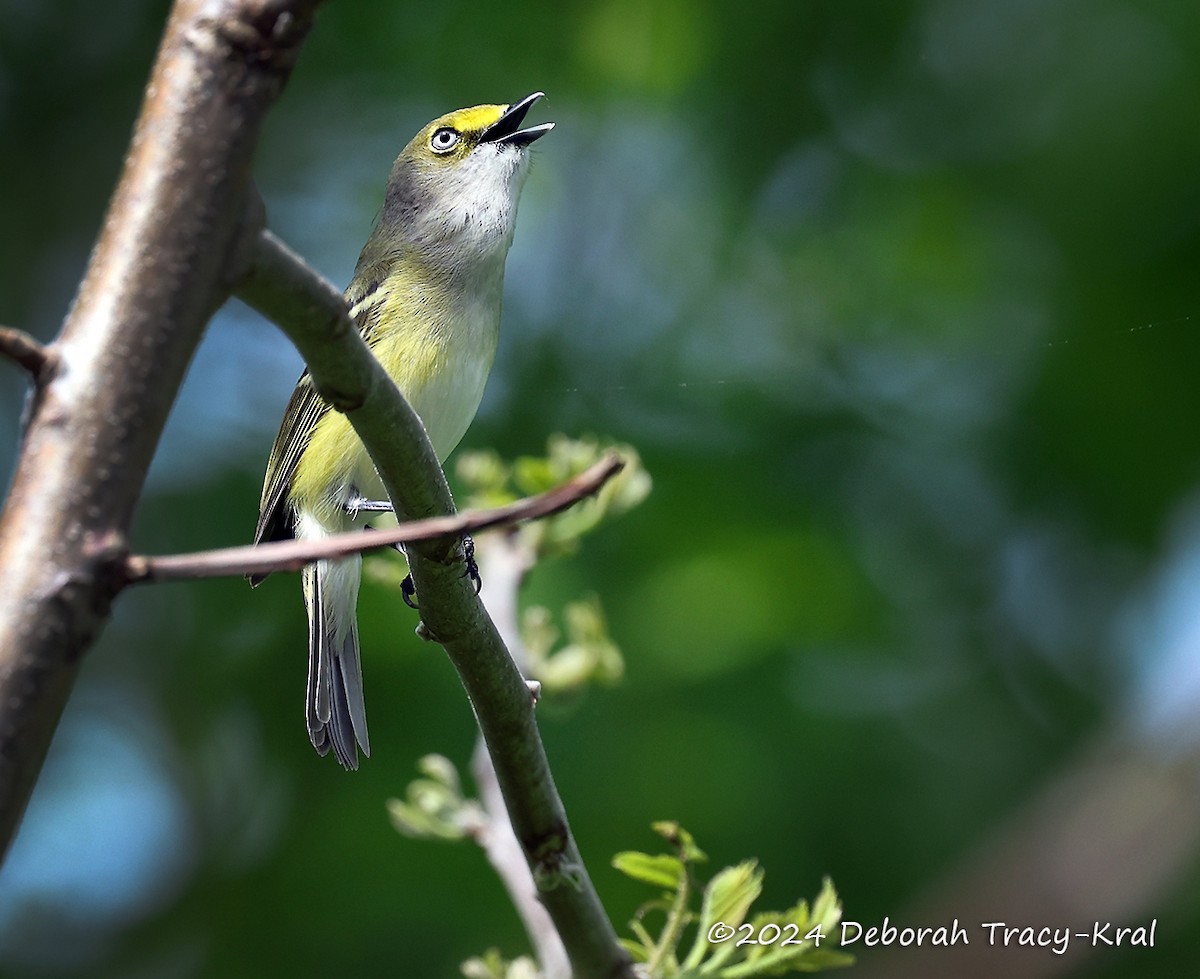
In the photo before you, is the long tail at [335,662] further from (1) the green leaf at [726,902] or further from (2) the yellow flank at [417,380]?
(1) the green leaf at [726,902]

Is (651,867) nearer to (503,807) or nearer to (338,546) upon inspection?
(503,807)

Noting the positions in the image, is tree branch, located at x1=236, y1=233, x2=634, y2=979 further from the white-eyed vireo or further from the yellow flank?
the yellow flank

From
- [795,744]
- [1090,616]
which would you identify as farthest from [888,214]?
[795,744]

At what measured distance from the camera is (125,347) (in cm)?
100

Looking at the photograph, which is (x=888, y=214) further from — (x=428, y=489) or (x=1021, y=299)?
(x=428, y=489)

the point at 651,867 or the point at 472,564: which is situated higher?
the point at 472,564

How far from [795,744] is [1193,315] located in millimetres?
2379

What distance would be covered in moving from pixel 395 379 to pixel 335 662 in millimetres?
791

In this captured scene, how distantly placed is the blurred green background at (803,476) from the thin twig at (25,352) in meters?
3.93

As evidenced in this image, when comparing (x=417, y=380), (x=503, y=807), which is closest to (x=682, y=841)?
(x=503, y=807)

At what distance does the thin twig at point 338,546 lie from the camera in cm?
102

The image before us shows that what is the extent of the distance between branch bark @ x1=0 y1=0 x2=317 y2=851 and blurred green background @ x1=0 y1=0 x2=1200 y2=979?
3925mm

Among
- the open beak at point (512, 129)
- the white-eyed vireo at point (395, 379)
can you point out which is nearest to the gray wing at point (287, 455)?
the white-eyed vireo at point (395, 379)

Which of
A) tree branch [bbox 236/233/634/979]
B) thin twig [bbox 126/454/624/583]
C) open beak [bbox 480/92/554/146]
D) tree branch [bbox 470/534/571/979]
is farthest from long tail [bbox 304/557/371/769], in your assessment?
thin twig [bbox 126/454/624/583]
